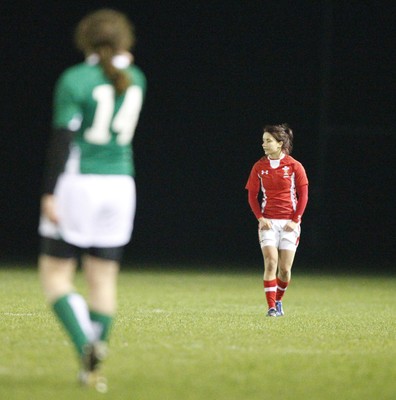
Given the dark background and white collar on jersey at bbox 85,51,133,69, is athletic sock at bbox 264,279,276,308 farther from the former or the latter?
the dark background

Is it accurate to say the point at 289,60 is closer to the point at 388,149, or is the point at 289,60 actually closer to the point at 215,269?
the point at 388,149

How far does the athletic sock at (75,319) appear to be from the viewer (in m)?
5.53

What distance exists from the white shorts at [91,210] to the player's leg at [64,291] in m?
0.07

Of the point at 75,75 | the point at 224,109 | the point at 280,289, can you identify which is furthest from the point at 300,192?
the point at 224,109

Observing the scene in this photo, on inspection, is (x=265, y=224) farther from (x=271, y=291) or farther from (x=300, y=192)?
(x=271, y=291)

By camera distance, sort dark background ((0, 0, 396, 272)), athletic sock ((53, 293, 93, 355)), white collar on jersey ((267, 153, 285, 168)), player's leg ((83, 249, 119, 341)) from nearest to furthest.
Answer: athletic sock ((53, 293, 93, 355)) → player's leg ((83, 249, 119, 341)) → white collar on jersey ((267, 153, 285, 168)) → dark background ((0, 0, 396, 272))

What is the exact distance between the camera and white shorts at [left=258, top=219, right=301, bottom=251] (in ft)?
35.4

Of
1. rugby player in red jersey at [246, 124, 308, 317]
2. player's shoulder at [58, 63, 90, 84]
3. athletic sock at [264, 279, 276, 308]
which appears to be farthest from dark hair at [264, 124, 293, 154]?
player's shoulder at [58, 63, 90, 84]

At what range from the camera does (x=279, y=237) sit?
35.8 ft

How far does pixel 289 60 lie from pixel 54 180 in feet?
69.0

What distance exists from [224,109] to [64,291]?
68.0 ft

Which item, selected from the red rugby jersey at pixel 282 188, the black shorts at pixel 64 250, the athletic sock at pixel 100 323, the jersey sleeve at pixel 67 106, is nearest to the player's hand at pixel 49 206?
the black shorts at pixel 64 250

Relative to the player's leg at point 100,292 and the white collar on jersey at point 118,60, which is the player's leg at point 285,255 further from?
the white collar on jersey at point 118,60

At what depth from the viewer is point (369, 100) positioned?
25.4 m
